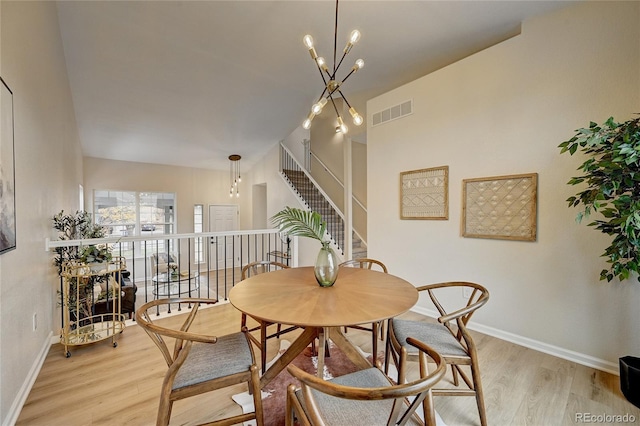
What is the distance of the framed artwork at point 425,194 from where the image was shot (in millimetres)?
3086

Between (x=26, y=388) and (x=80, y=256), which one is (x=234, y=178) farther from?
(x=26, y=388)

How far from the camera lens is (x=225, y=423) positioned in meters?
1.38

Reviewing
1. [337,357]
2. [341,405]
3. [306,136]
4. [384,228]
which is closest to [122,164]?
[306,136]

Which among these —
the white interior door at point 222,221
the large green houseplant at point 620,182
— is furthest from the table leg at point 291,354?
the white interior door at point 222,221

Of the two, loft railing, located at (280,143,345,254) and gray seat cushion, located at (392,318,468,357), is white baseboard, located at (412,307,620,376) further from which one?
loft railing, located at (280,143,345,254)

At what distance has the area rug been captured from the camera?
162 cm

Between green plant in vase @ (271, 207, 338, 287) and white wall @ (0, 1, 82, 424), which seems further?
green plant in vase @ (271, 207, 338, 287)

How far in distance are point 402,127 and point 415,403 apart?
10.4ft

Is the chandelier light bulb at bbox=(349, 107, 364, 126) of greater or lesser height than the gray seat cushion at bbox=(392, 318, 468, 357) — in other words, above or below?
above

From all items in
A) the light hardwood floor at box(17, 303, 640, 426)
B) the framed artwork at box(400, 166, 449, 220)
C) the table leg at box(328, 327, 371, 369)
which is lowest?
Answer: the light hardwood floor at box(17, 303, 640, 426)

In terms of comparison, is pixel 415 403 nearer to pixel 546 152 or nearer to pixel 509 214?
pixel 509 214

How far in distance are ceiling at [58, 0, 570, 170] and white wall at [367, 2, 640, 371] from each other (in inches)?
15.3
